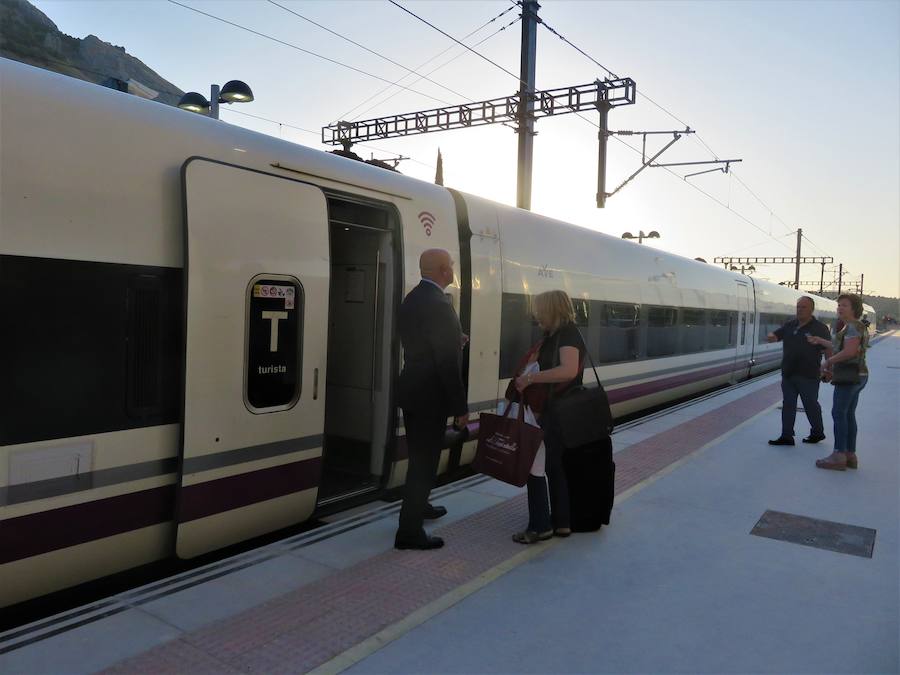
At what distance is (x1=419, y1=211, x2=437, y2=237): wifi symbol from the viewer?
5.19m

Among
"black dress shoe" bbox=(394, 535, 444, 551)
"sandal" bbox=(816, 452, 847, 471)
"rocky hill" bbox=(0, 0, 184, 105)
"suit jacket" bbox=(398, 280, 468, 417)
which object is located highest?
"rocky hill" bbox=(0, 0, 184, 105)

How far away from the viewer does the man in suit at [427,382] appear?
393 cm

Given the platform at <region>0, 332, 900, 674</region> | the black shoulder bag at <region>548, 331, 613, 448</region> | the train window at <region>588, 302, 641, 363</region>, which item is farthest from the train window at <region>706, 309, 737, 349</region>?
the black shoulder bag at <region>548, 331, 613, 448</region>

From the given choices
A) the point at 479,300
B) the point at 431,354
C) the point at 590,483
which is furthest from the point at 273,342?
the point at 479,300

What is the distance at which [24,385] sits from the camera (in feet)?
9.02

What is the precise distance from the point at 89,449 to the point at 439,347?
1.92m

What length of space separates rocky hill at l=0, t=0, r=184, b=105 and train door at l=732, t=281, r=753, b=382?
95.4ft

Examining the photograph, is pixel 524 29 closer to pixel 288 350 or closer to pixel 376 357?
pixel 376 357

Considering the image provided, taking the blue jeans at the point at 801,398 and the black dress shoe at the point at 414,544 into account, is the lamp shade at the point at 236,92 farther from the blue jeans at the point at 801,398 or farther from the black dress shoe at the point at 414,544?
the blue jeans at the point at 801,398

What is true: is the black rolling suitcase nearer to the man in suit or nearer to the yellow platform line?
the yellow platform line

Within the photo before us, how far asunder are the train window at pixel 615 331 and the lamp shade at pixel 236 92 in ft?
18.2

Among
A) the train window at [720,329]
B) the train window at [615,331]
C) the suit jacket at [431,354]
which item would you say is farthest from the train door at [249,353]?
the train window at [720,329]

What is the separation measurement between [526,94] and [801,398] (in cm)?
924

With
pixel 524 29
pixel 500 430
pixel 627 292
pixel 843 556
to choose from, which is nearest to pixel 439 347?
pixel 500 430
